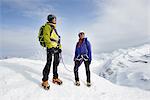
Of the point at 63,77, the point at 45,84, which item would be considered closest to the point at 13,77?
the point at 45,84

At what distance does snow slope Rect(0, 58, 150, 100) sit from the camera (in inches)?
428

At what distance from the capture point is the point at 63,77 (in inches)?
540

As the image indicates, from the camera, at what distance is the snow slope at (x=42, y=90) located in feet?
35.7

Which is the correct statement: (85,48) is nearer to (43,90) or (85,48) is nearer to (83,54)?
(83,54)

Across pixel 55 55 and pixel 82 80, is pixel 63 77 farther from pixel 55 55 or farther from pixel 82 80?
pixel 55 55

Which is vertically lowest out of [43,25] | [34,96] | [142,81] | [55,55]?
[142,81]

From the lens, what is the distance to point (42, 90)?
11.2 metres

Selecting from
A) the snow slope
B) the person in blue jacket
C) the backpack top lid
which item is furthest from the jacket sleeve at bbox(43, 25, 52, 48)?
the person in blue jacket

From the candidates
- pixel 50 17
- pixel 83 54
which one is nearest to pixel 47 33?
pixel 50 17

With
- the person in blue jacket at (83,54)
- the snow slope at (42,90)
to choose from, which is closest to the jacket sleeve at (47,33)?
the snow slope at (42,90)

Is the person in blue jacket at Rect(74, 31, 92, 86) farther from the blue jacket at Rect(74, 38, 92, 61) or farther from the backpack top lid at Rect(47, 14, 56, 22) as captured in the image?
the backpack top lid at Rect(47, 14, 56, 22)

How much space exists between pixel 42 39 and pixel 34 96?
247 cm

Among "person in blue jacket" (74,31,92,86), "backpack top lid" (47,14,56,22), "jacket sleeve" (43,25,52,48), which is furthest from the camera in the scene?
"person in blue jacket" (74,31,92,86)

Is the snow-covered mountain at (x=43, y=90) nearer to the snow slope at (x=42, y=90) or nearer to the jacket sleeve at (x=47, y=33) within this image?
the snow slope at (x=42, y=90)
